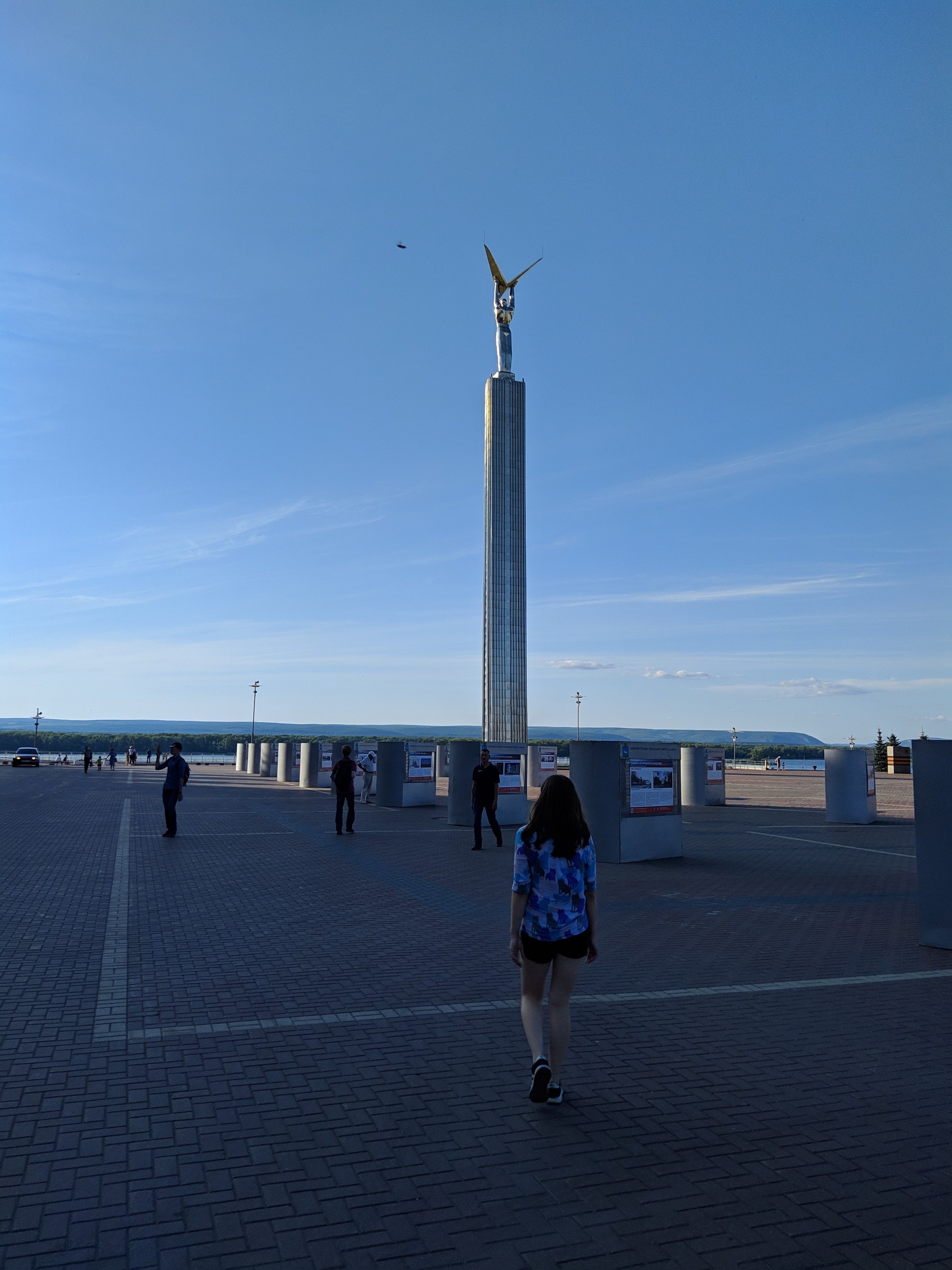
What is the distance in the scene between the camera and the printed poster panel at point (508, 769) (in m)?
19.0

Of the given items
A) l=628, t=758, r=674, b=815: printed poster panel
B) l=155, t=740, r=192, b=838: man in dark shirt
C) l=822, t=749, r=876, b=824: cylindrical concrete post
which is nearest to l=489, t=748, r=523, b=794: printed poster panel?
l=628, t=758, r=674, b=815: printed poster panel

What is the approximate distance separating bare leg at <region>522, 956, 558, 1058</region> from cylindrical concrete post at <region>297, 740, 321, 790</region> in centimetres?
2920

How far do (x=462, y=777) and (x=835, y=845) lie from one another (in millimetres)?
7222

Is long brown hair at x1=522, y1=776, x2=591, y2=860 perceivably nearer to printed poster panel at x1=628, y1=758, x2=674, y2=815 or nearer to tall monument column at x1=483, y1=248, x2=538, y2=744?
printed poster panel at x1=628, y1=758, x2=674, y2=815

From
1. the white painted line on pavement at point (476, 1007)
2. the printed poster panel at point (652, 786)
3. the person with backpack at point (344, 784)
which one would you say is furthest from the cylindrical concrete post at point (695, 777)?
the white painted line on pavement at point (476, 1007)

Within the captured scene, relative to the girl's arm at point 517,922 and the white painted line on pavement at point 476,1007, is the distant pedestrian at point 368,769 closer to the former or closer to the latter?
the white painted line on pavement at point 476,1007

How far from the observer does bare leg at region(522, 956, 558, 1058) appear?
4.63 m

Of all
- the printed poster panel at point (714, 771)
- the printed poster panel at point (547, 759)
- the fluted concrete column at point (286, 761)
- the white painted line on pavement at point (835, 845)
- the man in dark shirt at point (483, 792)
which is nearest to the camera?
the white painted line on pavement at point (835, 845)

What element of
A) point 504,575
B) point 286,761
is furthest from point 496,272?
point 286,761

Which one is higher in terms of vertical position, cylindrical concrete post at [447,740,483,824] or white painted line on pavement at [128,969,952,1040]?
cylindrical concrete post at [447,740,483,824]

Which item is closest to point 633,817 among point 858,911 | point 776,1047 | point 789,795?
point 858,911

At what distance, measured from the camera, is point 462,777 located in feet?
62.6

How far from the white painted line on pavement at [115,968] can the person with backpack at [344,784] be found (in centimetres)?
491

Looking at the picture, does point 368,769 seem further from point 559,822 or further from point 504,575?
point 504,575
